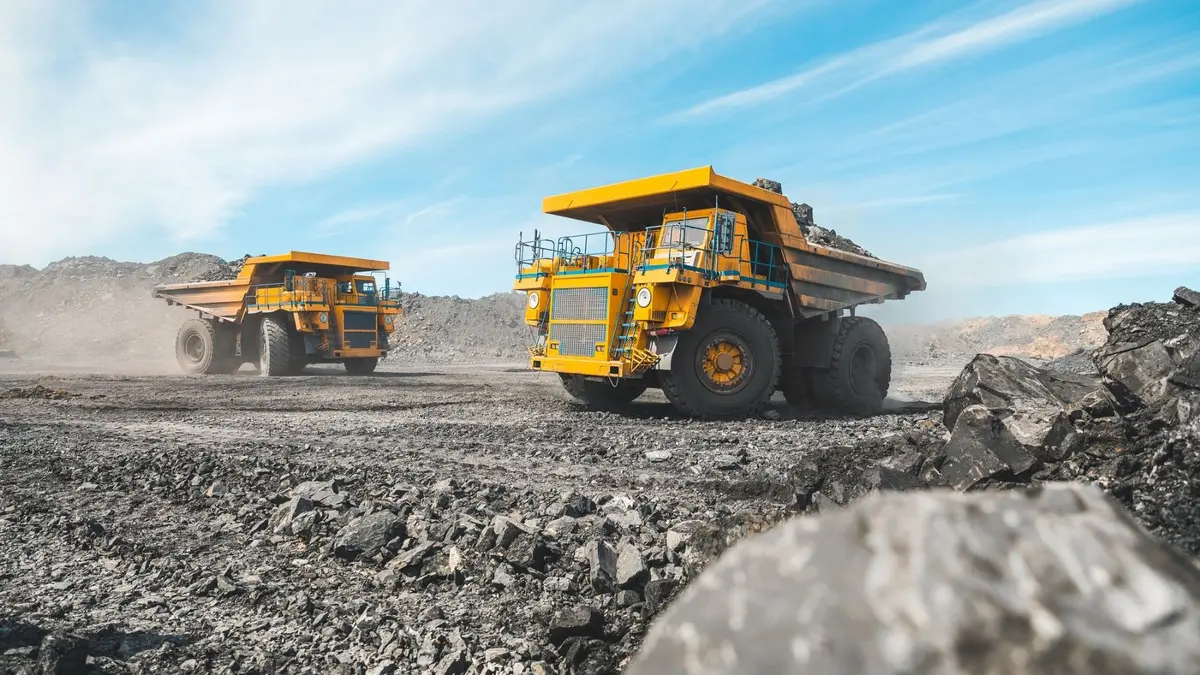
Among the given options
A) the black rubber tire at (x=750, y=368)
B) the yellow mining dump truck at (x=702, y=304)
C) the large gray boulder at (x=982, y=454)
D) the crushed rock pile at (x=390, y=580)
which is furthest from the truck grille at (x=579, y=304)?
the large gray boulder at (x=982, y=454)

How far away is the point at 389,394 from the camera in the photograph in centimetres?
1261

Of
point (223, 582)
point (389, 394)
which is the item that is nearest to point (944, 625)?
point (223, 582)

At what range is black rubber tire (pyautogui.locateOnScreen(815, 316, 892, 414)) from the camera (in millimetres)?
10523

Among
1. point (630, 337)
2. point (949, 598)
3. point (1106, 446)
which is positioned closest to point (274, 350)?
point (630, 337)

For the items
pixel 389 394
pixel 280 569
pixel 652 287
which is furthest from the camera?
pixel 389 394

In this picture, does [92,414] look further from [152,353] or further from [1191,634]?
[152,353]

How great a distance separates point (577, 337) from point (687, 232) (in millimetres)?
1853

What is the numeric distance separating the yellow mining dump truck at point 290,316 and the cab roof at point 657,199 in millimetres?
7687

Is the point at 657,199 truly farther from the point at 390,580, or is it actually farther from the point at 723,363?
the point at 390,580

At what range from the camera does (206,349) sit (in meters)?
18.4

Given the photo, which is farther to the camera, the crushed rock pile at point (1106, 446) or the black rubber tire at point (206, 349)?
the black rubber tire at point (206, 349)

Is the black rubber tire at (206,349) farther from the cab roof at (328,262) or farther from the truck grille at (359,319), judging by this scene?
the truck grille at (359,319)

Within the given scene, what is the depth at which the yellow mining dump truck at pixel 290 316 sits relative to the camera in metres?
16.7

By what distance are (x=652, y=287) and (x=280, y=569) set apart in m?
5.90
